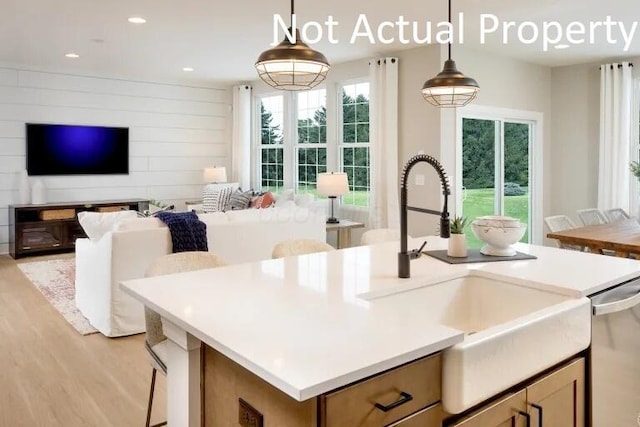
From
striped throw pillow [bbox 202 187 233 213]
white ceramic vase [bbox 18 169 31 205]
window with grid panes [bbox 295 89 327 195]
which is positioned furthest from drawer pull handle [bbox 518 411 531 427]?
white ceramic vase [bbox 18 169 31 205]

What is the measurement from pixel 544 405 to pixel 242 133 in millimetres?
7846

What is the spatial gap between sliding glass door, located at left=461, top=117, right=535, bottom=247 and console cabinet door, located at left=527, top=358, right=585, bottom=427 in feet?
14.5

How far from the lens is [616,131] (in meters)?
6.57

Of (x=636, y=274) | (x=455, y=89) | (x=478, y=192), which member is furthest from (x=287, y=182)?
(x=636, y=274)

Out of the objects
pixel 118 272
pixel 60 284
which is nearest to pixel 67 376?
pixel 118 272

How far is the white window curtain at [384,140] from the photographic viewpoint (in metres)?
6.34

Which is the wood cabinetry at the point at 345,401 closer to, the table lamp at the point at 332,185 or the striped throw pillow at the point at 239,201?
the table lamp at the point at 332,185

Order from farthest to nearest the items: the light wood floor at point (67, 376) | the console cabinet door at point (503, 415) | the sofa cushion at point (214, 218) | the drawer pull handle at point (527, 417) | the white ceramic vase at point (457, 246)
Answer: the sofa cushion at point (214, 218)
the light wood floor at point (67, 376)
the white ceramic vase at point (457, 246)
the drawer pull handle at point (527, 417)
the console cabinet door at point (503, 415)

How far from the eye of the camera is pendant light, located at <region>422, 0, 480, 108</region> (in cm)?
287

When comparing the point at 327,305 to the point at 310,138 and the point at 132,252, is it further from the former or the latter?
the point at 310,138

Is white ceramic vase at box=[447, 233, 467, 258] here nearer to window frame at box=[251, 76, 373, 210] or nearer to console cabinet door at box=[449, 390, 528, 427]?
console cabinet door at box=[449, 390, 528, 427]

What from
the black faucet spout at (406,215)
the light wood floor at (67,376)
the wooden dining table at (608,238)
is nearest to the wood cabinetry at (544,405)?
the black faucet spout at (406,215)

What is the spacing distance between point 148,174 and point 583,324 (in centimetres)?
779

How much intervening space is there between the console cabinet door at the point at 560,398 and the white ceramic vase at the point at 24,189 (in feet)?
24.7
